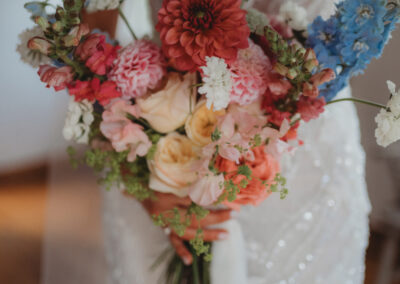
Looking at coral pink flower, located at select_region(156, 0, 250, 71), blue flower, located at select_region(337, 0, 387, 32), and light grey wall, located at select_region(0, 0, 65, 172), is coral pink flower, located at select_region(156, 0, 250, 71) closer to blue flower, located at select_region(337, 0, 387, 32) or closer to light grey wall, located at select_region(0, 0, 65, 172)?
blue flower, located at select_region(337, 0, 387, 32)

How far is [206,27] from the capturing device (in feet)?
1.63

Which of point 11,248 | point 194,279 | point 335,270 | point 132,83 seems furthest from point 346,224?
point 11,248

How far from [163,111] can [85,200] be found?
1.11m

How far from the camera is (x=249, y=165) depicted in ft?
1.94

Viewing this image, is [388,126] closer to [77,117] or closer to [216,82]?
[216,82]

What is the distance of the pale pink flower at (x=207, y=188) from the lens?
555 millimetres

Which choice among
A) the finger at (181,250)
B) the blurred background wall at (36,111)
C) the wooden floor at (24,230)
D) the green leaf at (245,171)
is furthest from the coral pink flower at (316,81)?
the wooden floor at (24,230)

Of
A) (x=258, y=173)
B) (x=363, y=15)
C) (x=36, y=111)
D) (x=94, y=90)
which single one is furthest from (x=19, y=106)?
(x=363, y=15)

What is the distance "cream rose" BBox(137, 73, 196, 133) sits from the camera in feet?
1.91

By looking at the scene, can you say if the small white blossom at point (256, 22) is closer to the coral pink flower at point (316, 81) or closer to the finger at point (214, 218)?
the coral pink flower at point (316, 81)

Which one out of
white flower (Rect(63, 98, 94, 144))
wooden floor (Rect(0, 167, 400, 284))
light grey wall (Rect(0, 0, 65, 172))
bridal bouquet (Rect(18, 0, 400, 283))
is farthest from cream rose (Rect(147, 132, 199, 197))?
wooden floor (Rect(0, 167, 400, 284))

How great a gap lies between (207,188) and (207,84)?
0.50ft

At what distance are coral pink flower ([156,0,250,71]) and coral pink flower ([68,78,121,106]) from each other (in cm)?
11

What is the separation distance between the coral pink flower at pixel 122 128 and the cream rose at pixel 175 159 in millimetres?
24
